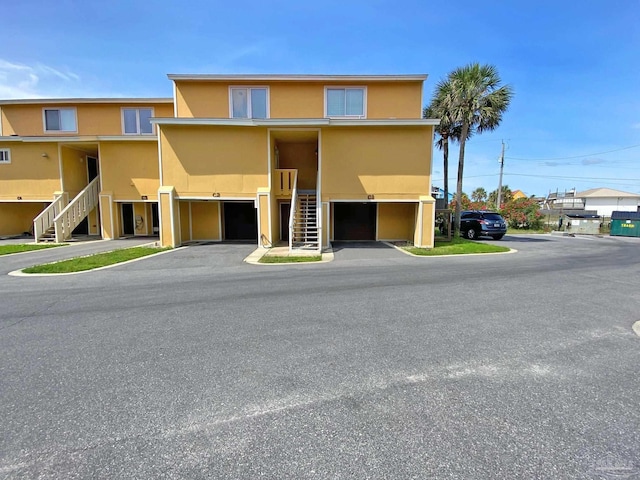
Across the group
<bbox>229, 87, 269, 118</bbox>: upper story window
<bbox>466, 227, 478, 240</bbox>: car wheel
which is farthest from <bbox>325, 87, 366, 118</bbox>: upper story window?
<bbox>466, 227, 478, 240</bbox>: car wheel

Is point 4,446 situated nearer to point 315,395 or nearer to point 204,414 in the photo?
point 204,414

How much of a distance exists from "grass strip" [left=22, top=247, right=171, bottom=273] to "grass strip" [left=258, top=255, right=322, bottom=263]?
4650 millimetres

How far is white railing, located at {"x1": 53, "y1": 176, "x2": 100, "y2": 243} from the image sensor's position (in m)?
15.7

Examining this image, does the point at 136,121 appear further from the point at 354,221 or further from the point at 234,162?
the point at 354,221

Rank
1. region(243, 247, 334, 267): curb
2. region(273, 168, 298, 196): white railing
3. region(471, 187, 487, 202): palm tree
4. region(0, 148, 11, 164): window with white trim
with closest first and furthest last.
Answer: region(243, 247, 334, 267): curb
region(273, 168, 298, 196): white railing
region(0, 148, 11, 164): window with white trim
region(471, 187, 487, 202): palm tree

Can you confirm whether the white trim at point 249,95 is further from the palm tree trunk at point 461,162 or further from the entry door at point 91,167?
the entry door at point 91,167

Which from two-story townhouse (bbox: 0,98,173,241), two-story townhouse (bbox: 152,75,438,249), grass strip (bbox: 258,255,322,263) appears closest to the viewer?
grass strip (bbox: 258,255,322,263)

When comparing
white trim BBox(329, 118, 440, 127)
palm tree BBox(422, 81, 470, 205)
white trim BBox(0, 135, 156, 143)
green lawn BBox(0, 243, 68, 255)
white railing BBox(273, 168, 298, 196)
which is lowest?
green lawn BBox(0, 243, 68, 255)

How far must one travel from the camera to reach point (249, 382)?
3.31m

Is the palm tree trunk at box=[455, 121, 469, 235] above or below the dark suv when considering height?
above

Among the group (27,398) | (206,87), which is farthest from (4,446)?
(206,87)

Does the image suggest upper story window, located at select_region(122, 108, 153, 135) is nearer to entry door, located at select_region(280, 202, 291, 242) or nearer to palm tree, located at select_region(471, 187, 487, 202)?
entry door, located at select_region(280, 202, 291, 242)

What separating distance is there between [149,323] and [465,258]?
34.6 feet

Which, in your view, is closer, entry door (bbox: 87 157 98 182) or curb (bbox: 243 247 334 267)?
curb (bbox: 243 247 334 267)
